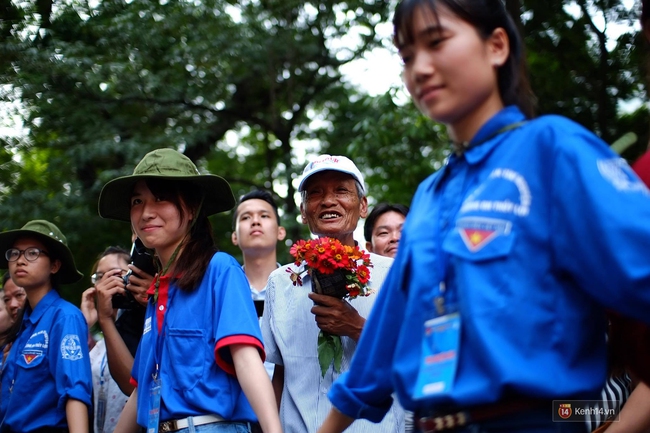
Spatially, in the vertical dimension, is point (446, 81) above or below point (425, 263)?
above

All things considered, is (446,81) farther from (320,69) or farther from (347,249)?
(320,69)

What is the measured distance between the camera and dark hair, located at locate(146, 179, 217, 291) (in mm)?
4043

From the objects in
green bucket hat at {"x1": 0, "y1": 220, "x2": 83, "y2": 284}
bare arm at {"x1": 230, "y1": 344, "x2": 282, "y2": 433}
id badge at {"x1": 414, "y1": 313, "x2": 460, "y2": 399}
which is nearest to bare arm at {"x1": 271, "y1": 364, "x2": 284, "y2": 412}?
bare arm at {"x1": 230, "y1": 344, "x2": 282, "y2": 433}

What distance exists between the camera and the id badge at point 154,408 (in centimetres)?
375

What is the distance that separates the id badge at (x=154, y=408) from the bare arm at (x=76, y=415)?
131 cm

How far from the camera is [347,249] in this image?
419cm

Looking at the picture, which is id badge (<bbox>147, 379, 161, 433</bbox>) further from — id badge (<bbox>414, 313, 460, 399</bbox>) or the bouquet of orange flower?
id badge (<bbox>414, 313, 460, 399</bbox>)

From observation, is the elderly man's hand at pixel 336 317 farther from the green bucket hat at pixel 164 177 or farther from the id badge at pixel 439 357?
the id badge at pixel 439 357

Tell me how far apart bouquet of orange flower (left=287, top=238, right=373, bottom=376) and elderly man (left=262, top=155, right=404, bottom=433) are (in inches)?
2.2

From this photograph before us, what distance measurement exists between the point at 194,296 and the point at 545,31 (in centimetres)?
587

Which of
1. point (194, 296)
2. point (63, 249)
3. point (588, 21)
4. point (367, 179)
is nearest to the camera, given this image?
point (194, 296)

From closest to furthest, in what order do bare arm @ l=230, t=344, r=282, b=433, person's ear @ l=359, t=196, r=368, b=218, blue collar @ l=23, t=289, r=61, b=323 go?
bare arm @ l=230, t=344, r=282, b=433 → person's ear @ l=359, t=196, r=368, b=218 → blue collar @ l=23, t=289, r=61, b=323

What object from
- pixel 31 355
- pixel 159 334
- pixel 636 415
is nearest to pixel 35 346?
pixel 31 355

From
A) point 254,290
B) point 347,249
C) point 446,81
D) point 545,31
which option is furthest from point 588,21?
point 446,81
